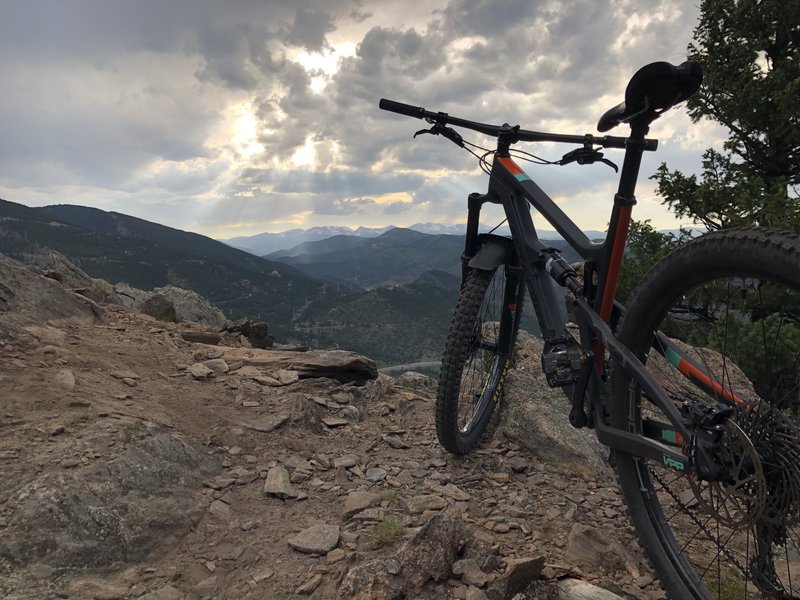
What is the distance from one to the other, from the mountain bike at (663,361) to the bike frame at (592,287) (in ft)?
0.03

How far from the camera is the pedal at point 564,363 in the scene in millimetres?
3518

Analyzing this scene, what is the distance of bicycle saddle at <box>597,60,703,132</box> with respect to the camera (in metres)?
2.53

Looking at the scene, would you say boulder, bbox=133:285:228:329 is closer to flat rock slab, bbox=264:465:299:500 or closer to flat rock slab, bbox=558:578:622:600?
flat rock slab, bbox=264:465:299:500

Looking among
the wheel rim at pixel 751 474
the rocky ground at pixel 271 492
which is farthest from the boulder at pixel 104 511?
the wheel rim at pixel 751 474

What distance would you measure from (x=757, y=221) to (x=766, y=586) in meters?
10.9

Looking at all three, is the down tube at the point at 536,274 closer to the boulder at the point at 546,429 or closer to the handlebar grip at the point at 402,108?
the handlebar grip at the point at 402,108

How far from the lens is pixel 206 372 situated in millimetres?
6844

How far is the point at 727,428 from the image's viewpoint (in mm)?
2291

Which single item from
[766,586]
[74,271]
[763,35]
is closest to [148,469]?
[766,586]

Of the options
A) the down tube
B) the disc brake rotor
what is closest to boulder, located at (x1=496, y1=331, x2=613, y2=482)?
the down tube

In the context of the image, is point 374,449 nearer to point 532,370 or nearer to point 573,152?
point 532,370

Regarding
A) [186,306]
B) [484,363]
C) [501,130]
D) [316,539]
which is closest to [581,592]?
[316,539]

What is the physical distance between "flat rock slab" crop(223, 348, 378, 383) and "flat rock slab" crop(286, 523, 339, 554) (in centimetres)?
366

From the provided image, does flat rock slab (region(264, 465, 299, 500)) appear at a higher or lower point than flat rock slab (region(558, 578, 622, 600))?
lower
